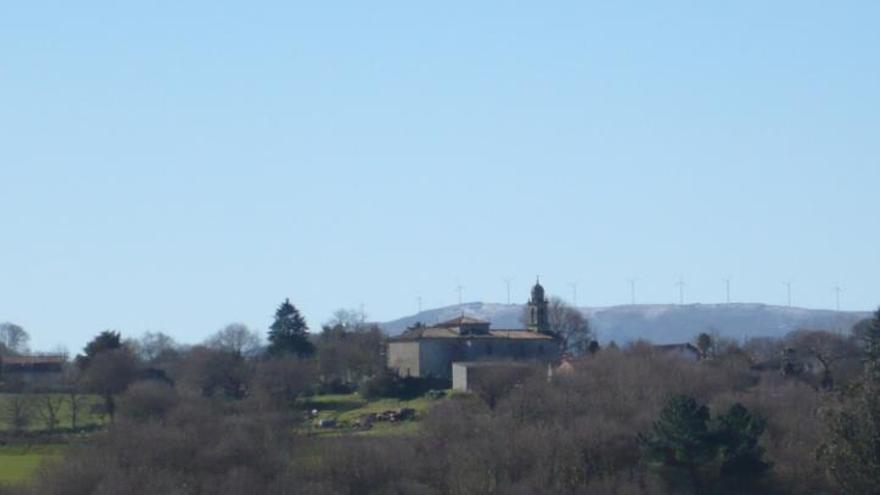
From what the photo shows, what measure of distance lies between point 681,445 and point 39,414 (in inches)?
1155

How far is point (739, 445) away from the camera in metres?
57.4

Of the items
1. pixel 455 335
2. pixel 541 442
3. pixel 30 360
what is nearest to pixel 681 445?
pixel 541 442

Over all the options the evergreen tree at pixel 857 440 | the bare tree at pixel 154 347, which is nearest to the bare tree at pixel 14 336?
the bare tree at pixel 154 347

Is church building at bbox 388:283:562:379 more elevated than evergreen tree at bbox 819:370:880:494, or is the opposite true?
church building at bbox 388:283:562:379

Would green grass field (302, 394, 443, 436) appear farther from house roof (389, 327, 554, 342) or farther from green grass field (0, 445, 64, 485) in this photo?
green grass field (0, 445, 64, 485)

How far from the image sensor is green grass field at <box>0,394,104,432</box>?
7262 centimetres

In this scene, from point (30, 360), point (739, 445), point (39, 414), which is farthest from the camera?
point (30, 360)

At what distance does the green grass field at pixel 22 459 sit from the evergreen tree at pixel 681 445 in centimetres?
1870

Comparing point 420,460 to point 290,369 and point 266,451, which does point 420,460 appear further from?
point 290,369

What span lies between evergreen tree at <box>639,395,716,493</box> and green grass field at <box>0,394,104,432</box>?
80.8ft

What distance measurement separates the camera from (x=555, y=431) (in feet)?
198

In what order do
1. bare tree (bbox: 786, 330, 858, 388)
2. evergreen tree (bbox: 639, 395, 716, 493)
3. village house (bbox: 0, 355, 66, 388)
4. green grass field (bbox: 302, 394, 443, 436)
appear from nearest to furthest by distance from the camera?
1. evergreen tree (bbox: 639, 395, 716, 493)
2. green grass field (bbox: 302, 394, 443, 436)
3. village house (bbox: 0, 355, 66, 388)
4. bare tree (bbox: 786, 330, 858, 388)

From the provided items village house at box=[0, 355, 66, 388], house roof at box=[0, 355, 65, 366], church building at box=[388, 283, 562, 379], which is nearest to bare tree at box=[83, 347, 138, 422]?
village house at box=[0, 355, 66, 388]

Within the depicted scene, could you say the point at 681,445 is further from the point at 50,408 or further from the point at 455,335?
the point at 455,335
